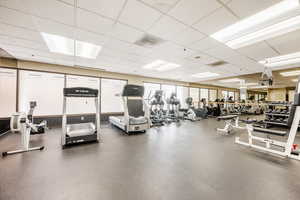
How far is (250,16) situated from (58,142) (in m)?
5.33

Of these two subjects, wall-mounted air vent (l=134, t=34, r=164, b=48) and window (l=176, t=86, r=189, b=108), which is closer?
wall-mounted air vent (l=134, t=34, r=164, b=48)

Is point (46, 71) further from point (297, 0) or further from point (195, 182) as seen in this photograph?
point (297, 0)

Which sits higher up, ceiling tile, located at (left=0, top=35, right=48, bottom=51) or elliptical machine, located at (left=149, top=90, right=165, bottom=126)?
ceiling tile, located at (left=0, top=35, right=48, bottom=51)

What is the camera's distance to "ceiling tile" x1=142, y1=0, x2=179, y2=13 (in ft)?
6.03

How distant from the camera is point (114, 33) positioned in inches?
111

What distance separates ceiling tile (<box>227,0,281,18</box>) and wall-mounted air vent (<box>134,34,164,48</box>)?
1.59m

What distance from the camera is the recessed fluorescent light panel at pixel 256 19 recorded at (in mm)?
1878

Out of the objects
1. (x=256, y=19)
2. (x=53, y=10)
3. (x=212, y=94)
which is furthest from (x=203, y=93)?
(x=53, y=10)

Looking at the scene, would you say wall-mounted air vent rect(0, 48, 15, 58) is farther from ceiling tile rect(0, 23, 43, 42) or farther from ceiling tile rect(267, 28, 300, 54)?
ceiling tile rect(267, 28, 300, 54)

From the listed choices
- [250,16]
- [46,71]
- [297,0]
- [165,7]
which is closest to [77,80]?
[46,71]

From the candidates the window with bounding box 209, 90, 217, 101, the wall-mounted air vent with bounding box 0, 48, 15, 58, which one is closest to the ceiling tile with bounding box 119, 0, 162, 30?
the wall-mounted air vent with bounding box 0, 48, 15, 58

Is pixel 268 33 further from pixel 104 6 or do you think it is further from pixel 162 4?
pixel 104 6

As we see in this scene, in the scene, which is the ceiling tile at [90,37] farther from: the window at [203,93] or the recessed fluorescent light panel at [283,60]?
the window at [203,93]

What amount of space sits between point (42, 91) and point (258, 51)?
8261mm
